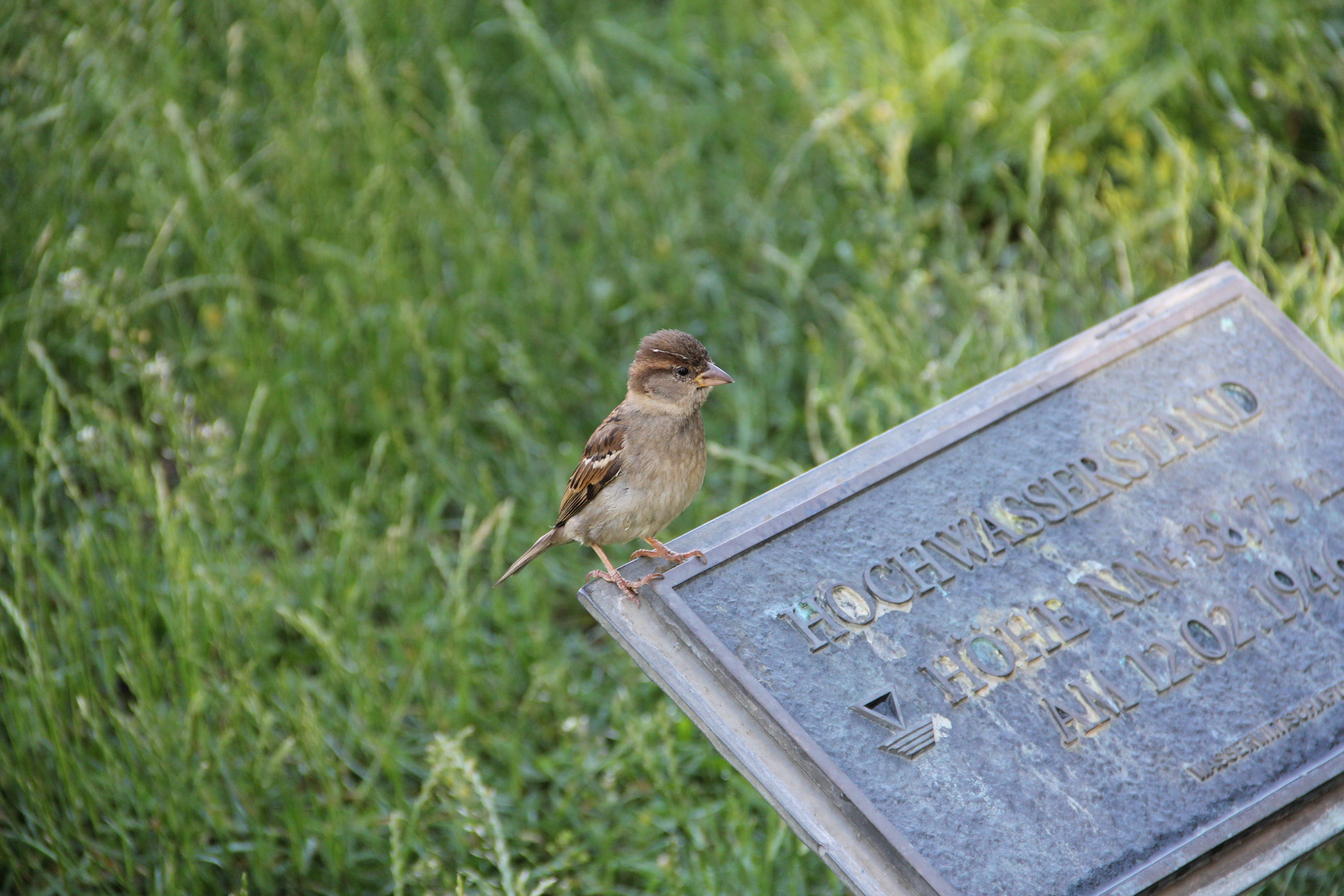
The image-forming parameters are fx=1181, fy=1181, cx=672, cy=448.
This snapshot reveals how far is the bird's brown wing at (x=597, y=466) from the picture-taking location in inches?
111

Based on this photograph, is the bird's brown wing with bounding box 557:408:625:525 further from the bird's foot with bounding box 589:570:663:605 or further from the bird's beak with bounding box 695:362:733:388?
the bird's foot with bounding box 589:570:663:605

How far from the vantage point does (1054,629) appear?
2.37 meters

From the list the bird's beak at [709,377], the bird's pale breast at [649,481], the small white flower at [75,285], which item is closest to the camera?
the bird's pale breast at [649,481]

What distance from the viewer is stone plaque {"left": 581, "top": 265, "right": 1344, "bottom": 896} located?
2.14 meters

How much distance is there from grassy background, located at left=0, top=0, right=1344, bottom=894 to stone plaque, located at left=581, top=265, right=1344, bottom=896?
29.9 inches

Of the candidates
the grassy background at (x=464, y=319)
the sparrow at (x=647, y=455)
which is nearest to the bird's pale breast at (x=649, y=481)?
the sparrow at (x=647, y=455)

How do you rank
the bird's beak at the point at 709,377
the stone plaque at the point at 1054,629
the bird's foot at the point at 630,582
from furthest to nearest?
1. the bird's beak at the point at 709,377
2. the bird's foot at the point at 630,582
3. the stone plaque at the point at 1054,629

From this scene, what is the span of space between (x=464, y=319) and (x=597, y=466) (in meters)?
1.87

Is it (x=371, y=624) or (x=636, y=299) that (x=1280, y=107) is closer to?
(x=636, y=299)

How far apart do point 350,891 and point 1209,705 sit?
218cm

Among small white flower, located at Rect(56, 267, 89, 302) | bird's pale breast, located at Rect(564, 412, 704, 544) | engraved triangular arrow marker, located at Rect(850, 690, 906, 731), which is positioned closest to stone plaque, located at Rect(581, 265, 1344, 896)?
engraved triangular arrow marker, located at Rect(850, 690, 906, 731)

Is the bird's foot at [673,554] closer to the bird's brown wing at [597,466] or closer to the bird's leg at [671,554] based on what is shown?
the bird's leg at [671,554]

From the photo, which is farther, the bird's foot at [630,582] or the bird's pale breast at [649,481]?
the bird's pale breast at [649,481]

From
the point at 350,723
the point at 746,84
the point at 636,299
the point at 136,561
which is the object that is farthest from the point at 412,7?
the point at 350,723
